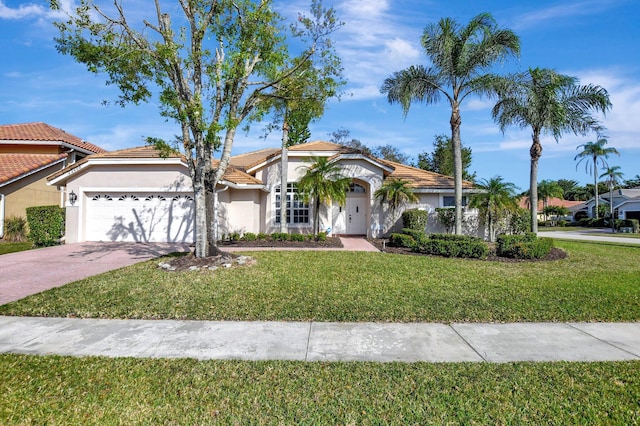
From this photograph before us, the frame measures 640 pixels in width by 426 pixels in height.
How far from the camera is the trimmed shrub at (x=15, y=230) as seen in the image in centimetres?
1675

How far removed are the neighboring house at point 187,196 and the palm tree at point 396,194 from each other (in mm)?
597

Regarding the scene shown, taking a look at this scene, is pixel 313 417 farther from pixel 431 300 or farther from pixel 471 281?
pixel 471 281

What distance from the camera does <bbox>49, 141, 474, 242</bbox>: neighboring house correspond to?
15430 millimetres

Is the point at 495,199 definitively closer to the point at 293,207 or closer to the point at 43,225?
the point at 293,207

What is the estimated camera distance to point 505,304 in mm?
6621

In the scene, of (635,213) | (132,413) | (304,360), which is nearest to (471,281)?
(304,360)

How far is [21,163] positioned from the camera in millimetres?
18250

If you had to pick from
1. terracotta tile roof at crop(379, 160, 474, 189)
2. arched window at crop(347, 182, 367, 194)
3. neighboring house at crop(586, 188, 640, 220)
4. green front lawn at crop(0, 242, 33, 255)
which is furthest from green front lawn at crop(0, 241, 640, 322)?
neighboring house at crop(586, 188, 640, 220)

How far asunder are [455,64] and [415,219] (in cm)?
727

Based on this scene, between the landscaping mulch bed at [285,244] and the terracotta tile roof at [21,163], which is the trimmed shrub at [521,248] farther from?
the terracotta tile roof at [21,163]

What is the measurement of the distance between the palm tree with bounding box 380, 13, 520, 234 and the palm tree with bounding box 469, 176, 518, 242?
2.63 meters

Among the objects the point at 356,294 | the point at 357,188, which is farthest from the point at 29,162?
the point at 356,294

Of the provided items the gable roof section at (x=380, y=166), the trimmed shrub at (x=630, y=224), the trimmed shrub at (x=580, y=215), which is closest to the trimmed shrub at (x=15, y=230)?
the gable roof section at (x=380, y=166)

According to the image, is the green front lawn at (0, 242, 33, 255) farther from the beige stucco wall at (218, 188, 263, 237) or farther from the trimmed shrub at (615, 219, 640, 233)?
the trimmed shrub at (615, 219, 640, 233)
